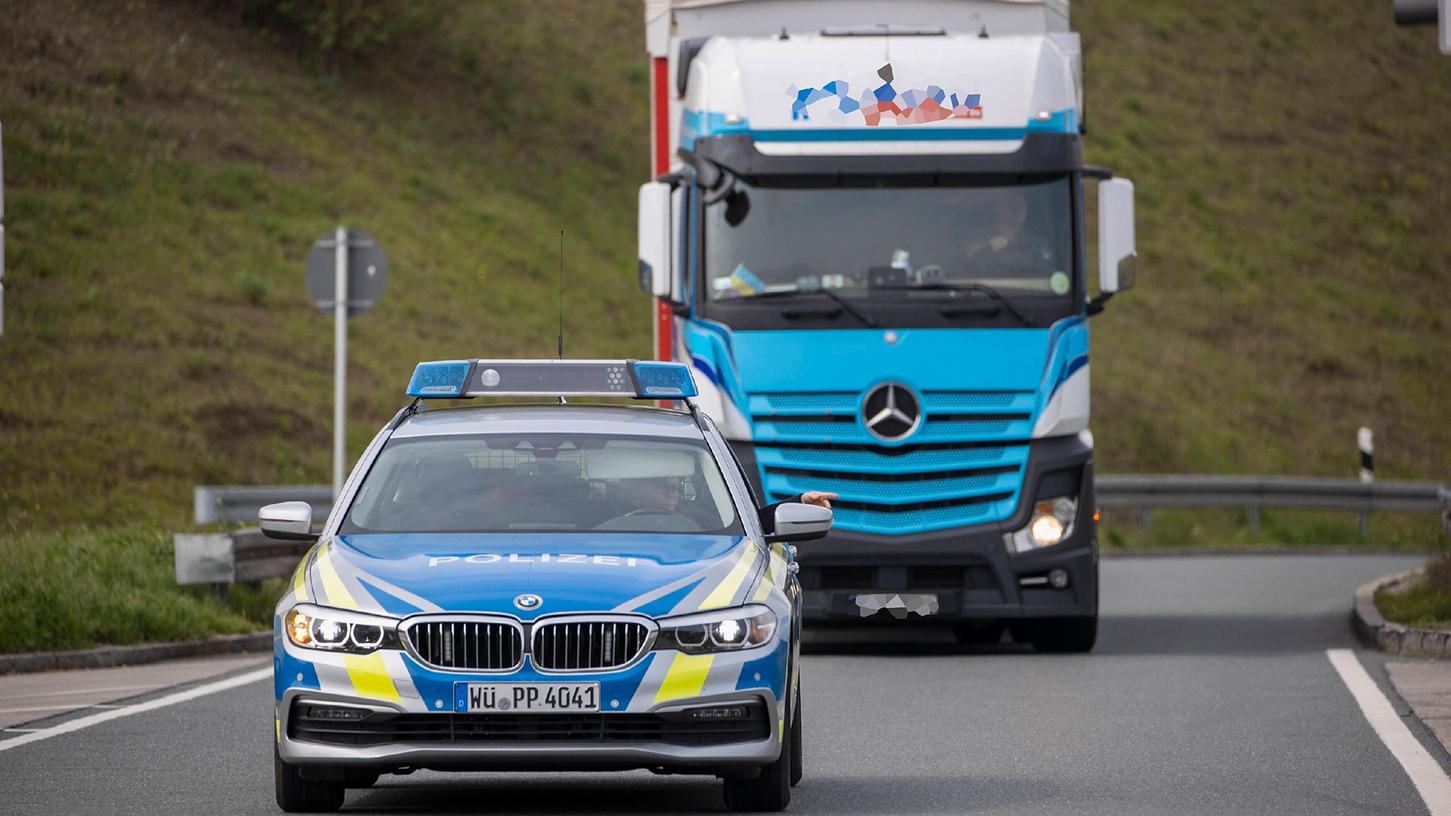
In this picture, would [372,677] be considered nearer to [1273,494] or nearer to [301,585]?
[301,585]

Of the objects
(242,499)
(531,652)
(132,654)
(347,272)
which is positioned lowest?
(132,654)

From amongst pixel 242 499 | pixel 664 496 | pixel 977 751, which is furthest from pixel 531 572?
pixel 242 499

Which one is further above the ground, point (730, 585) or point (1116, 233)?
point (1116, 233)

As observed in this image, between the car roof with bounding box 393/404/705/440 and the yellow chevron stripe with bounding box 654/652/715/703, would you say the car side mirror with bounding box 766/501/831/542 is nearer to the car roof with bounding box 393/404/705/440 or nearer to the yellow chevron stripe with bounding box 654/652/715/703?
the car roof with bounding box 393/404/705/440

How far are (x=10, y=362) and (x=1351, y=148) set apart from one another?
33.1m

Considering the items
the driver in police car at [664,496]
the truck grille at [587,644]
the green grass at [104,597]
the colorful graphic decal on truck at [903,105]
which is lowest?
the green grass at [104,597]

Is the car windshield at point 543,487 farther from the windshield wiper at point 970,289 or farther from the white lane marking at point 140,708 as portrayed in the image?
the windshield wiper at point 970,289

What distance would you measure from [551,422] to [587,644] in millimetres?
1798

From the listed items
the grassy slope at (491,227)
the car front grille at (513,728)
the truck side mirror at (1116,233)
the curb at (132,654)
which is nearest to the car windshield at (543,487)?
the car front grille at (513,728)

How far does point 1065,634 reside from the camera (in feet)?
57.1

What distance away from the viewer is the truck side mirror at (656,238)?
54.7 ft

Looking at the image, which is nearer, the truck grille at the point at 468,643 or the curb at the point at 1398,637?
the truck grille at the point at 468,643

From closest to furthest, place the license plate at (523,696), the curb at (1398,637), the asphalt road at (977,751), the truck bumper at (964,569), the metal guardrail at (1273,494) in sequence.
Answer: the license plate at (523,696)
the asphalt road at (977,751)
the truck bumper at (964,569)
the curb at (1398,637)
the metal guardrail at (1273,494)

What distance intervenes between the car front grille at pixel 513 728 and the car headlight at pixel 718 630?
22 cm
